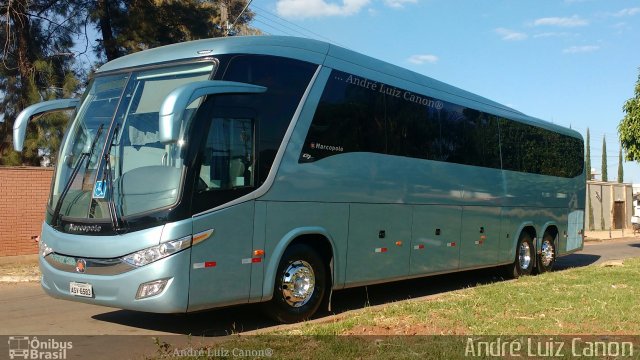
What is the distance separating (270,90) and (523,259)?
9.36 meters

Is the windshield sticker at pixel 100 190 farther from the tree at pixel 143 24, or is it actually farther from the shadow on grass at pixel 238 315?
the tree at pixel 143 24

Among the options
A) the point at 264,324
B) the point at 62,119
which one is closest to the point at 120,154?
the point at 264,324

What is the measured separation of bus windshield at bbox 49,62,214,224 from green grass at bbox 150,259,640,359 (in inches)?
71.2

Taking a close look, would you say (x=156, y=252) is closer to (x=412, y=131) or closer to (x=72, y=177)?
(x=72, y=177)

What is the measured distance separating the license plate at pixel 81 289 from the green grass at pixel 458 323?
145 cm

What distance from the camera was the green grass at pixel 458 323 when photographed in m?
5.98

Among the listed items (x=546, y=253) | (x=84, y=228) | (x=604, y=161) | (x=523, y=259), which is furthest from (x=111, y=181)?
(x=604, y=161)

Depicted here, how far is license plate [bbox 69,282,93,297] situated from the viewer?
6945 millimetres

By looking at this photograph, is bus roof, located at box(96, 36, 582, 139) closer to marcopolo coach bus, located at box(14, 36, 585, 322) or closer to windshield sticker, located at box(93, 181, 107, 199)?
marcopolo coach bus, located at box(14, 36, 585, 322)

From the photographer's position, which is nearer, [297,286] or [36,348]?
[36,348]

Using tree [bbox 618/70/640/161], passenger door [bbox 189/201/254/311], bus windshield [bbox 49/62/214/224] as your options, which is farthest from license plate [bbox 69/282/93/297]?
tree [bbox 618/70/640/161]

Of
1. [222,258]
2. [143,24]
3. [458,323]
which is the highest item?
[143,24]

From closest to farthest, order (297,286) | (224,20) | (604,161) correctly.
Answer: (297,286) < (224,20) < (604,161)

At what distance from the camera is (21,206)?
15586mm
